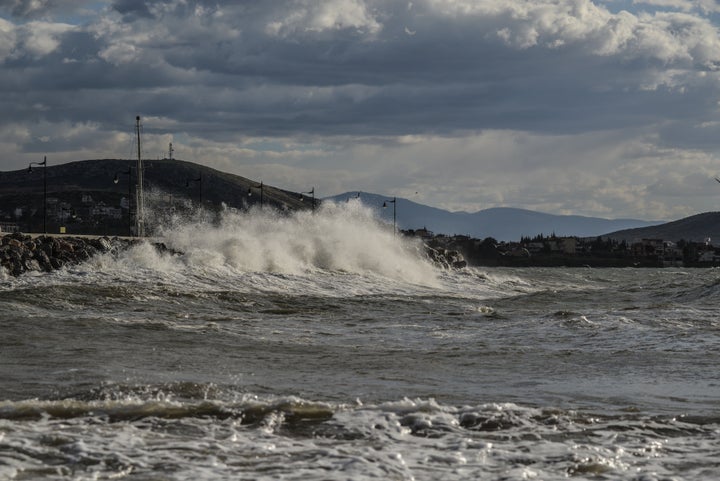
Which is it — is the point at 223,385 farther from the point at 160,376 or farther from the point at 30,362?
the point at 30,362

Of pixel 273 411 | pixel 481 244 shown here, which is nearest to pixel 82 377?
pixel 273 411

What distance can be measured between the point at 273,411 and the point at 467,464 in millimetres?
2543

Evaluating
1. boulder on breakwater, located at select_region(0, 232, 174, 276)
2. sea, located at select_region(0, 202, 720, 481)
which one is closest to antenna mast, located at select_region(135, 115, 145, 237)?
boulder on breakwater, located at select_region(0, 232, 174, 276)

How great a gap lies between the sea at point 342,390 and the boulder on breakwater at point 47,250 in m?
5.46

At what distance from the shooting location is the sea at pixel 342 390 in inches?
302

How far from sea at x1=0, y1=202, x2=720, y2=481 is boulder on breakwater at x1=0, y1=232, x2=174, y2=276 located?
17.9 ft

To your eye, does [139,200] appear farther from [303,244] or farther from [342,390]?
[342,390]

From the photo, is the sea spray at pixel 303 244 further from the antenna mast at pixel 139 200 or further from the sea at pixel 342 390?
the sea at pixel 342 390

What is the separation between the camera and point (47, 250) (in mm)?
35781

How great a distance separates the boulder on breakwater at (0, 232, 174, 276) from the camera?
32.1m

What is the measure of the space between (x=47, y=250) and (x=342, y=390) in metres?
27.3

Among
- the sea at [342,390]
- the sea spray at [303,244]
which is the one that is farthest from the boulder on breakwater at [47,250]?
the sea at [342,390]

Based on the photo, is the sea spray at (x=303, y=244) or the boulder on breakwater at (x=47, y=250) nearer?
the boulder on breakwater at (x=47, y=250)

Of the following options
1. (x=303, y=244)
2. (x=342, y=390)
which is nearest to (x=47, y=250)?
(x=303, y=244)
